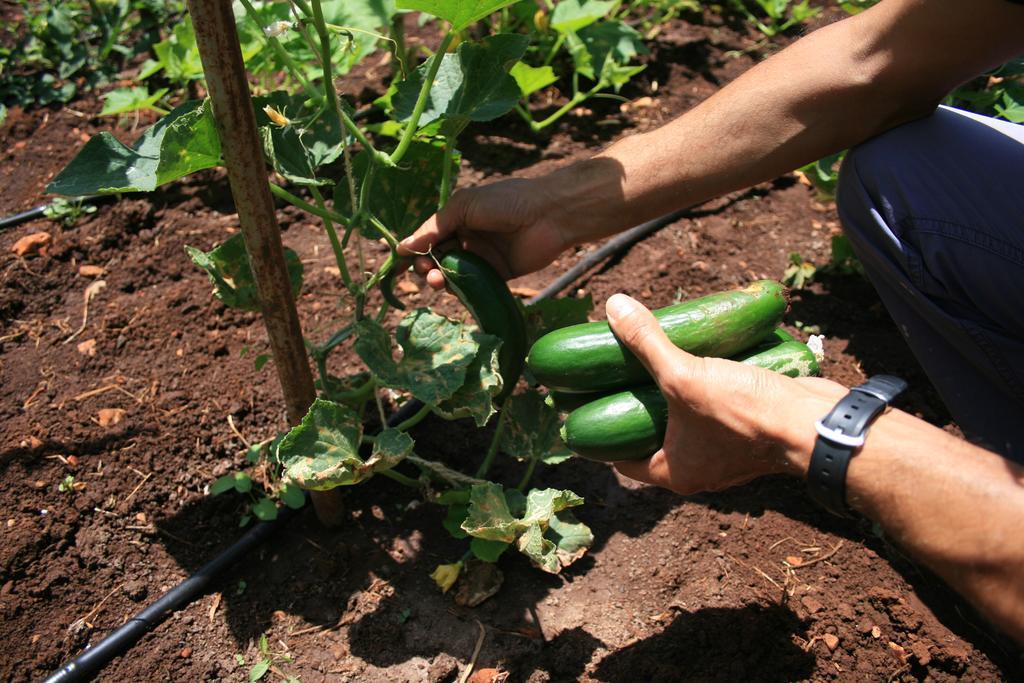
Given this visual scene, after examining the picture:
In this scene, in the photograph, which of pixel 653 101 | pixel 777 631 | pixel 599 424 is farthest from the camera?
pixel 653 101

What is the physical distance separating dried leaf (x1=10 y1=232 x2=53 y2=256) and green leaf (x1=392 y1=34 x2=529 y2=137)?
192 centimetres

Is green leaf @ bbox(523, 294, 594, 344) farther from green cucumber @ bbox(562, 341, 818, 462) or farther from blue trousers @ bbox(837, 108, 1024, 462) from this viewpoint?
blue trousers @ bbox(837, 108, 1024, 462)

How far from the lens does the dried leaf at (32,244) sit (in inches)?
129

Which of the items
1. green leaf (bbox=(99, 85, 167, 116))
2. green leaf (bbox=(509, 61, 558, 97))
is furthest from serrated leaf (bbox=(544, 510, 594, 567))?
green leaf (bbox=(99, 85, 167, 116))

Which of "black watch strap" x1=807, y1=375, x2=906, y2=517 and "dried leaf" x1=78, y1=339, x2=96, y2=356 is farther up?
"black watch strap" x1=807, y1=375, x2=906, y2=517

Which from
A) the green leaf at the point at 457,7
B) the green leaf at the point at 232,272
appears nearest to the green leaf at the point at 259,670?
the green leaf at the point at 232,272

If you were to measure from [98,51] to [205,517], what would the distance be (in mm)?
3054

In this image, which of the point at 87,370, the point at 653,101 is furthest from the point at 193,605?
the point at 653,101

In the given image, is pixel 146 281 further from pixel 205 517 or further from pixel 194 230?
pixel 205 517

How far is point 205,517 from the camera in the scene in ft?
8.46

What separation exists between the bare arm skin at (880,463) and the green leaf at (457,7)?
77 centimetres

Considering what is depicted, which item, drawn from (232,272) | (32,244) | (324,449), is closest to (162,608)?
(324,449)

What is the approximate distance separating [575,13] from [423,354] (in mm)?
2271

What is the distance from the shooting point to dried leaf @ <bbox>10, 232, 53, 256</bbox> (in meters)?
3.28
